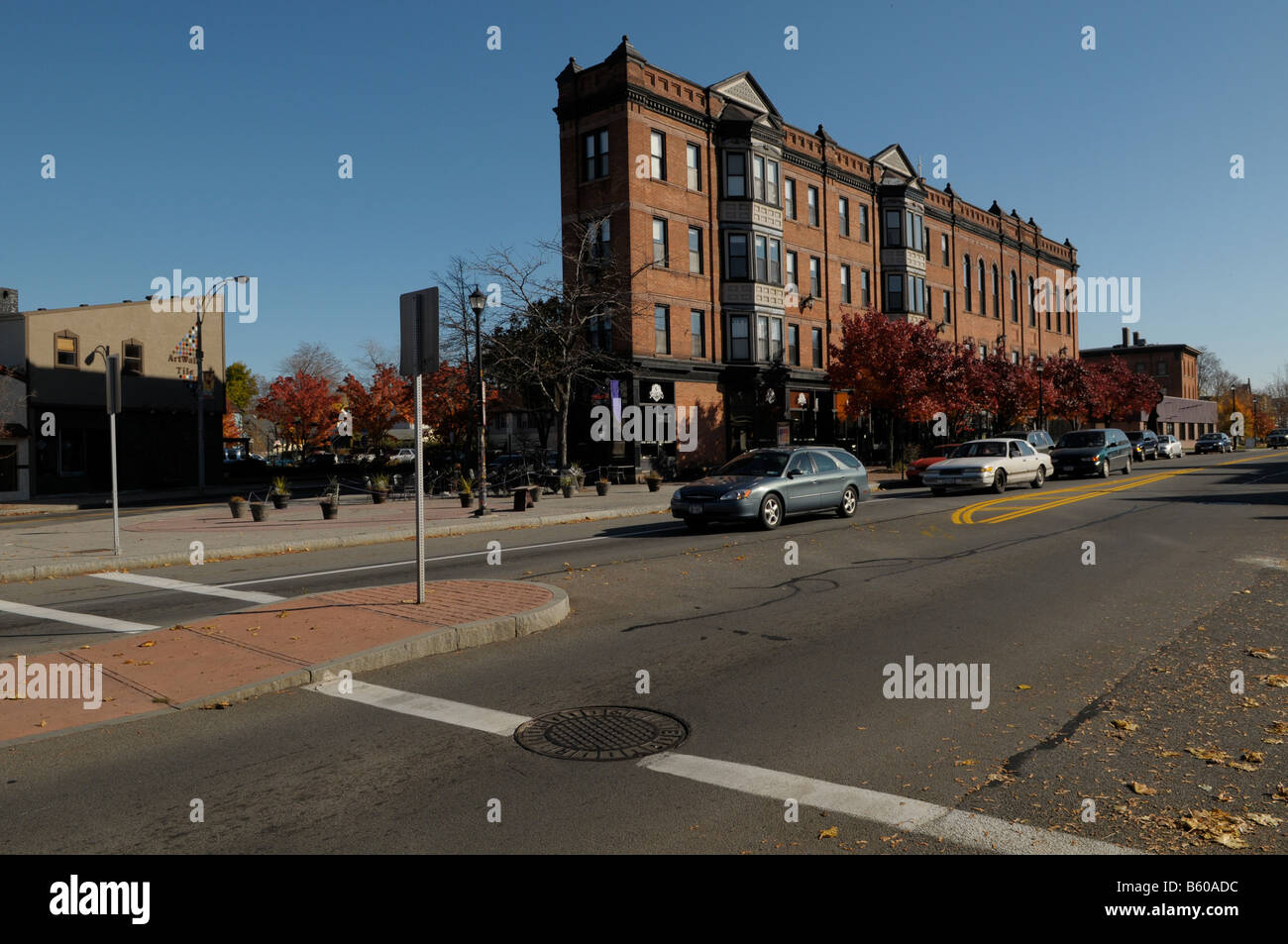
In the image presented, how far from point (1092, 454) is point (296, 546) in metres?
28.7

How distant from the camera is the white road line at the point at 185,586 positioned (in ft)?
34.3

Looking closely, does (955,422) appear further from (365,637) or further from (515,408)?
(365,637)

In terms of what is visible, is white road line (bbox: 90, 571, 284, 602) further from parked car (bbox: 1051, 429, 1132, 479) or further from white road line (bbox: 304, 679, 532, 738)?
parked car (bbox: 1051, 429, 1132, 479)

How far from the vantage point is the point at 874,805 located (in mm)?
4230

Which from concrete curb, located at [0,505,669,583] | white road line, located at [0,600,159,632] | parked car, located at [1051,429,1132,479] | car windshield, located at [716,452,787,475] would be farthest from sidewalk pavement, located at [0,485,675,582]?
parked car, located at [1051,429,1132,479]

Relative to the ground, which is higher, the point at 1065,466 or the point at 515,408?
the point at 515,408

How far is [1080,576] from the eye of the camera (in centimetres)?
1073

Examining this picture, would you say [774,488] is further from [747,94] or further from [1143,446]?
[1143,446]

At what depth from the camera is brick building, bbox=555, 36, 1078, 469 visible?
35.1 m

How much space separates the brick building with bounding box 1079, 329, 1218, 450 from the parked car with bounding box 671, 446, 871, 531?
304ft

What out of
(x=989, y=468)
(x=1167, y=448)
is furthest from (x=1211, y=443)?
(x=989, y=468)

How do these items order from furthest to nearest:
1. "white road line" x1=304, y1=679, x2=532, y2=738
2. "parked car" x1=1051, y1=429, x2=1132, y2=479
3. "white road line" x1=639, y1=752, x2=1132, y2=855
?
"parked car" x1=1051, y1=429, x2=1132, y2=479
"white road line" x1=304, y1=679, x2=532, y2=738
"white road line" x1=639, y1=752, x2=1132, y2=855

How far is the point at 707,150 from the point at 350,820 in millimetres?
38035

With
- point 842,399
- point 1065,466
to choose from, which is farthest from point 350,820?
point 842,399
